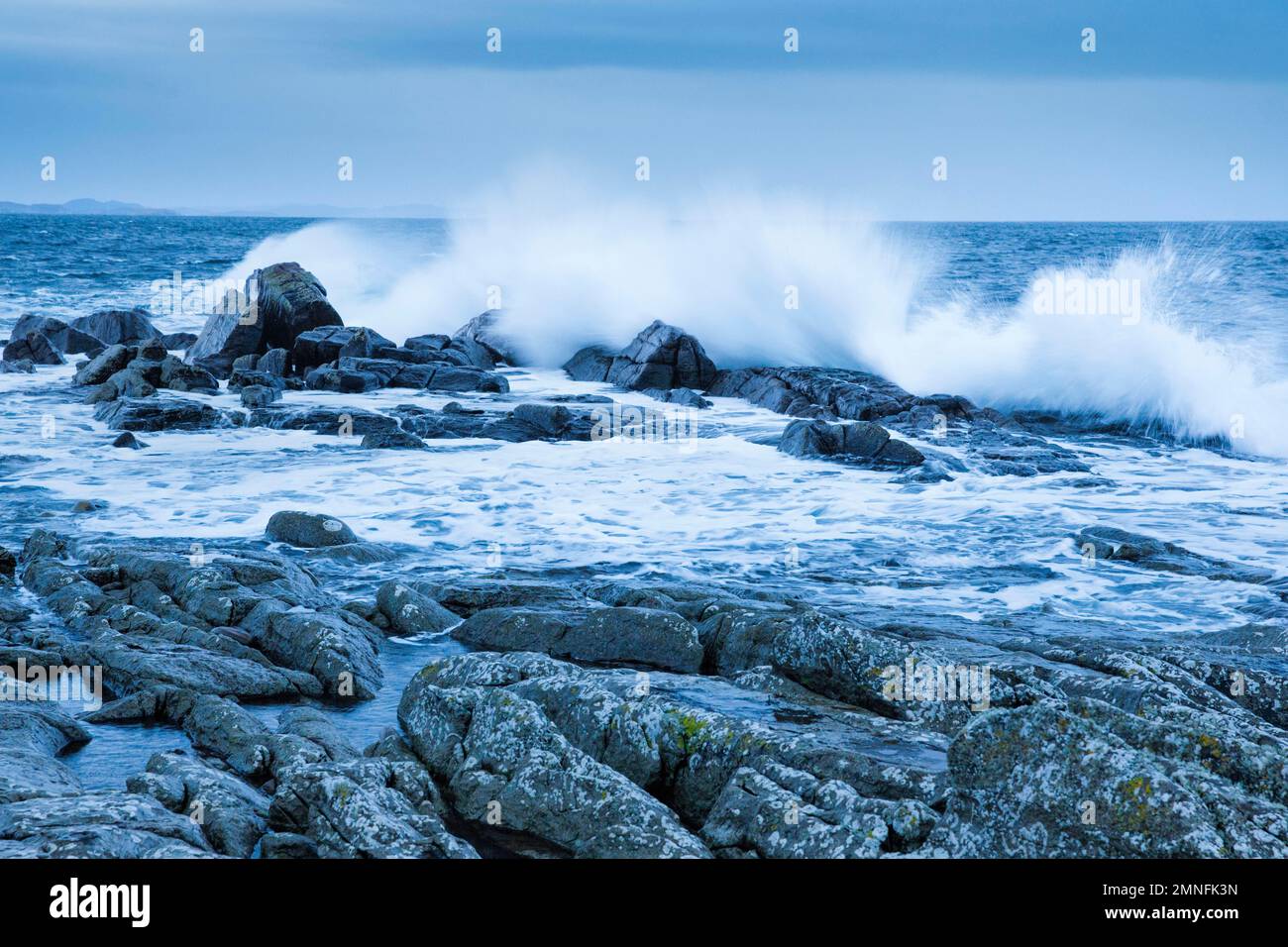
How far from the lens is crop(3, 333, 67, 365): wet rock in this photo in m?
27.2

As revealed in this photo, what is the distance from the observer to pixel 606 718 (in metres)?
5.95

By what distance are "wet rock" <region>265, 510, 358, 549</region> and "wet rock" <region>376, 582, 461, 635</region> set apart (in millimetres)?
2619

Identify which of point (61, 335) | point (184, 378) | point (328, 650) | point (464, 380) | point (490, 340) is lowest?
point (328, 650)

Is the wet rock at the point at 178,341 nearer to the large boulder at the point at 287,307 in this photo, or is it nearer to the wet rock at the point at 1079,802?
the large boulder at the point at 287,307

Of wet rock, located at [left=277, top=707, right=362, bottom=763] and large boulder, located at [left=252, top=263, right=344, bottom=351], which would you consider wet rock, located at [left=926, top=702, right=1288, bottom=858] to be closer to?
wet rock, located at [left=277, top=707, right=362, bottom=763]

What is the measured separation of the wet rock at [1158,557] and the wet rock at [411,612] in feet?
21.8

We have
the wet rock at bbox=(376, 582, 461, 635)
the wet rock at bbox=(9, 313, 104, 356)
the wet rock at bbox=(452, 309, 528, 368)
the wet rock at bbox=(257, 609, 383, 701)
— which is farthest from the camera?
the wet rock at bbox=(9, 313, 104, 356)

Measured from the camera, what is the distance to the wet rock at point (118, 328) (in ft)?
98.4

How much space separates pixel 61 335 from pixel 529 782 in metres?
28.1

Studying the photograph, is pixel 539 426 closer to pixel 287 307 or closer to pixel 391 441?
pixel 391 441

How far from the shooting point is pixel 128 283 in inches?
1956

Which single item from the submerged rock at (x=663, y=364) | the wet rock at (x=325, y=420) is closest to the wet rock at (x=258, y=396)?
the wet rock at (x=325, y=420)

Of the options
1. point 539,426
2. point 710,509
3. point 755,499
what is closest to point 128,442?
point 539,426

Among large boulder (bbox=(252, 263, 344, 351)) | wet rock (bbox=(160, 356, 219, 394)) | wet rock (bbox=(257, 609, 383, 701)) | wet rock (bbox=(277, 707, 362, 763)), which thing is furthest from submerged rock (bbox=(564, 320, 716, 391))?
wet rock (bbox=(277, 707, 362, 763))
